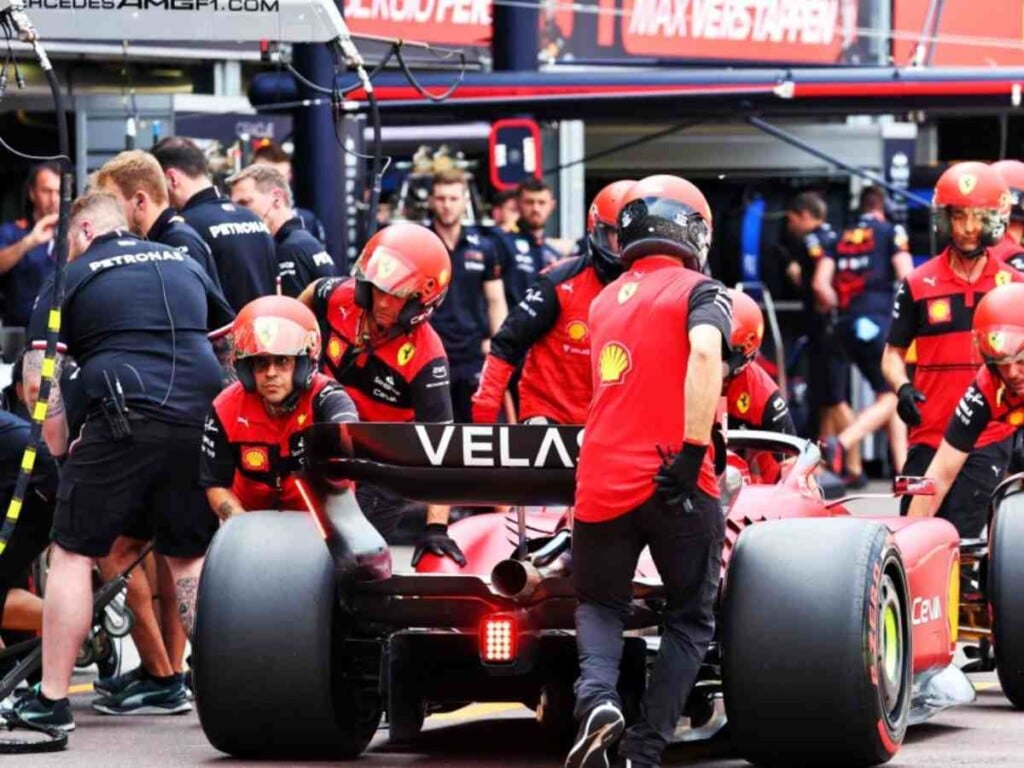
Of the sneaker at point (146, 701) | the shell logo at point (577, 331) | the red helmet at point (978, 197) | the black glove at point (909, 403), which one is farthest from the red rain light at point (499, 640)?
the red helmet at point (978, 197)

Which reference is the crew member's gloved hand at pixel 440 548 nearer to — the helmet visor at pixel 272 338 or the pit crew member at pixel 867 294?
the helmet visor at pixel 272 338

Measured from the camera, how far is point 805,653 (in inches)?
319

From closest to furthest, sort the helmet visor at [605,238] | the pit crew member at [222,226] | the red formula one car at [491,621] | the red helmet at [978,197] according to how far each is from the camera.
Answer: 1. the red formula one car at [491,621]
2. the helmet visor at [605,238]
3. the red helmet at [978,197]
4. the pit crew member at [222,226]

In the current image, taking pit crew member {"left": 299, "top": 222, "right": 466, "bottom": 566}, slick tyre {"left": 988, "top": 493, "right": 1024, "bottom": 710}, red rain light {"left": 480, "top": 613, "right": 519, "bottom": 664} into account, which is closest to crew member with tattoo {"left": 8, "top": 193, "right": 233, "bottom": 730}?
pit crew member {"left": 299, "top": 222, "right": 466, "bottom": 566}

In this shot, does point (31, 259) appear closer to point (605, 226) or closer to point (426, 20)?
point (605, 226)

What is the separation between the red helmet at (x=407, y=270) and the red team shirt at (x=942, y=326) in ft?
9.84

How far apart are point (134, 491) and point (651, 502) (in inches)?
100

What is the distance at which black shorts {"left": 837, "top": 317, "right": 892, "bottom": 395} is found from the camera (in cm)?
1984

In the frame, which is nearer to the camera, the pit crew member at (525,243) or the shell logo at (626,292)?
Answer: the shell logo at (626,292)

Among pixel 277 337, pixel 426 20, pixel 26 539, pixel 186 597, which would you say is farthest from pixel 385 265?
pixel 426 20

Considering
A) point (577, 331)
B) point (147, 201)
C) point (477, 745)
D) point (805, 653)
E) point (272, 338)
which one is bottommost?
point (477, 745)

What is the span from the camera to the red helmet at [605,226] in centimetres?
1047

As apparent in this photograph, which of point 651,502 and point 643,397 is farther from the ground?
point 643,397

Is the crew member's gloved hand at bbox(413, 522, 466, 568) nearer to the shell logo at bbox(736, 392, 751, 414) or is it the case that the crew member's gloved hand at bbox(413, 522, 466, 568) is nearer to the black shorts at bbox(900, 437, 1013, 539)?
the shell logo at bbox(736, 392, 751, 414)
